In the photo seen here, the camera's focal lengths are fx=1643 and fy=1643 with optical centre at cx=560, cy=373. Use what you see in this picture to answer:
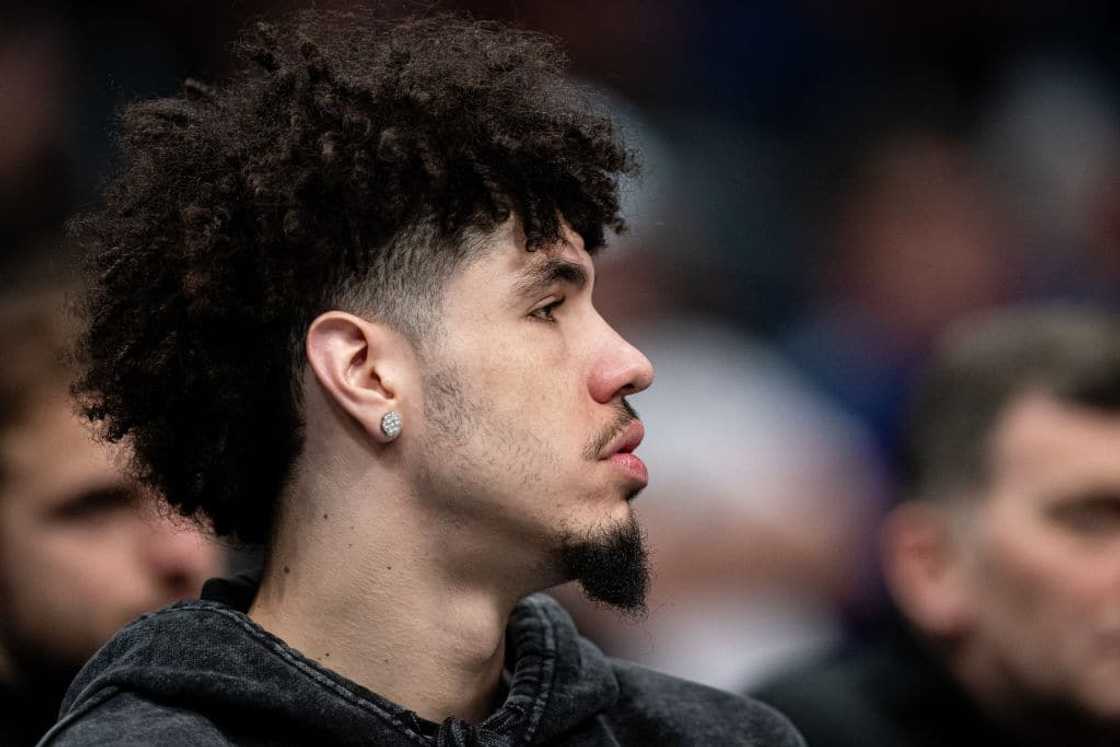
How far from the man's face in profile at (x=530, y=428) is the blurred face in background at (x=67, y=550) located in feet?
2.97

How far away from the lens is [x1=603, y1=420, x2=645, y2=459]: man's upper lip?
7.42ft

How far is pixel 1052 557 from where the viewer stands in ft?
9.87

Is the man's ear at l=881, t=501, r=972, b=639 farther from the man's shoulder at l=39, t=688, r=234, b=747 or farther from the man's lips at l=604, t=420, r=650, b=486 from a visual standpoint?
the man's shoulder at l=39, t=688, r=234, b=747

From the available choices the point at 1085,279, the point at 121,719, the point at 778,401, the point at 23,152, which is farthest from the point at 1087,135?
the point at 121,719

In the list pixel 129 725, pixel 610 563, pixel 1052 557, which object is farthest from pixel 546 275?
pixel 1052 557

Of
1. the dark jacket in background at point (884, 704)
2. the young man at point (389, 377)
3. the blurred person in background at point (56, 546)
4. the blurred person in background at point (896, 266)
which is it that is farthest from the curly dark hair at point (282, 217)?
the blurred person in background at point (896, 266)

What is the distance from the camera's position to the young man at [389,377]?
2195 millimetres

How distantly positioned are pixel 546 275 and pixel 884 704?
1318 millimetres

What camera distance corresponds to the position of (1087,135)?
4.41m

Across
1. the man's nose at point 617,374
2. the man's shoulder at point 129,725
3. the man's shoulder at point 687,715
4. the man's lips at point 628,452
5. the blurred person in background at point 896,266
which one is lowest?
the man's shoulder at point 129,725

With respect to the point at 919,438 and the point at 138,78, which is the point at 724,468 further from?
the point at 138,78

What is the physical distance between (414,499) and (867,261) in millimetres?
2218

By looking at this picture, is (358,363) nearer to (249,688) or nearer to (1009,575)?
(249,688)

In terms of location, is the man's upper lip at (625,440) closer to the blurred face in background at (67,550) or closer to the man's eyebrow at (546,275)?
the man's eyebrow at (546,275)
